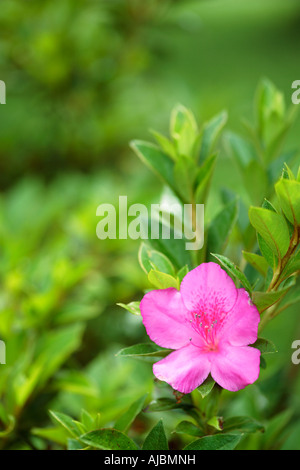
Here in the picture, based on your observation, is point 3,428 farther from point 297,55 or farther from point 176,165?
point 297,55

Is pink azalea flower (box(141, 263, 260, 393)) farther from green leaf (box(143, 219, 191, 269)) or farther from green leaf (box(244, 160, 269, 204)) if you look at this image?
green leaf (box(244, 160, 269, 204))

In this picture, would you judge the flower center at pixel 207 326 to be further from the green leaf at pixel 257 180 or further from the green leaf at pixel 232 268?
the green leaf at pixel 257 180

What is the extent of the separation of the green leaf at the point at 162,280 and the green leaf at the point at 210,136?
0.79 feet

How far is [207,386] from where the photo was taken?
509 millimetres

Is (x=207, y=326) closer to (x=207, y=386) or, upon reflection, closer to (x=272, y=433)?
(x=207, y=386)

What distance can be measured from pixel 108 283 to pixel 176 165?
0.56m

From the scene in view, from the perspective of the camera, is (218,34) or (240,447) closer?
(240,447)

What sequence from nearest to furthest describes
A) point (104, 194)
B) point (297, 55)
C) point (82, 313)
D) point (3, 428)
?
point (3, 428) → point (82, 313) → point (104, 194) → point (297, 55)

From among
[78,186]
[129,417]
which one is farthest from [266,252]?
[78,186]

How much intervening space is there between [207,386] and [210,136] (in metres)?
0.36

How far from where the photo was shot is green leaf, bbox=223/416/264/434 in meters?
0.60

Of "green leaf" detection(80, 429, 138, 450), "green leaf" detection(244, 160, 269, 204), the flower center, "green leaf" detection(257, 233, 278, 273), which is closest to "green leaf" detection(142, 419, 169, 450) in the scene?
"green leaf" detection(80, 429, 138, 450)

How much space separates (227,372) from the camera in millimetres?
Answer: 506

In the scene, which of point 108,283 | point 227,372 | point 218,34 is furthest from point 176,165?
point 218,34
